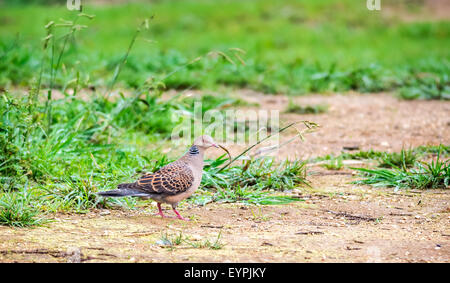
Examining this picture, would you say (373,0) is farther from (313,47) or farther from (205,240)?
(205,240)

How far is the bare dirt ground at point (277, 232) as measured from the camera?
3.32 meters

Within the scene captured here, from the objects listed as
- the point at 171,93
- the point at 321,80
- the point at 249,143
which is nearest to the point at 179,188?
the point at 249,143

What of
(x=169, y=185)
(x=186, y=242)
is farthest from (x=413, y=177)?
(x=186, y=242)

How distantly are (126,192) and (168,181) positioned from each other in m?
0.29

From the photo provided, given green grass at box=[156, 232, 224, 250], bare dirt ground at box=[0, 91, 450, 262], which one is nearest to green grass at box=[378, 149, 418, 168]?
bare dirt ground at box=[0, 91, 450, 262]

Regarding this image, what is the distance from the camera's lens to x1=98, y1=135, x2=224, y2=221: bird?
402 cm

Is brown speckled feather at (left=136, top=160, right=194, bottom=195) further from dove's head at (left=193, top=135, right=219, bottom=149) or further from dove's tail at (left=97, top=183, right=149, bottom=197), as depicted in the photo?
dove's head at (left=193, top=135, right=219, bottom=149)

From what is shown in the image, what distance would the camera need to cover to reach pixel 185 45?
38.2 ft

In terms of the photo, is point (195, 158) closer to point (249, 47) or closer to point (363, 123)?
point (363, 123)

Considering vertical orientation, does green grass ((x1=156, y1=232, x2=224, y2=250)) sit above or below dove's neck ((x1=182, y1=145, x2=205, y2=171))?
below

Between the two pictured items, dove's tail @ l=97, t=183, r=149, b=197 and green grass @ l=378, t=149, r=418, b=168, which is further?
green grass @ l=378, t=149, r=418, b=168

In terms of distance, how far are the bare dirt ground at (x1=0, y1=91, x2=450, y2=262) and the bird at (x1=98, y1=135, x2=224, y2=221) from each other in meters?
0.17

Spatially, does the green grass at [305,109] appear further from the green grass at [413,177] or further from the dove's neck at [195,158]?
the dove's neck at [195,158]
